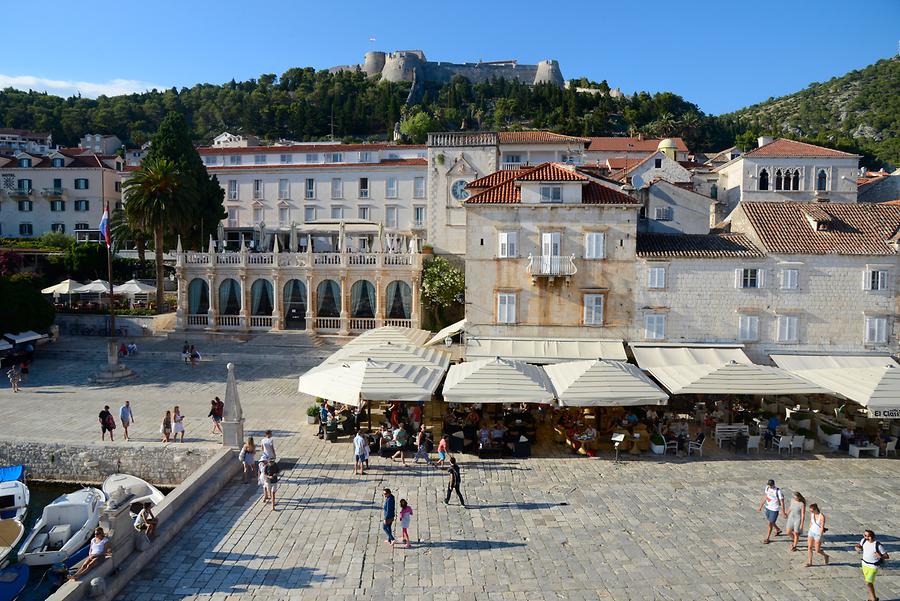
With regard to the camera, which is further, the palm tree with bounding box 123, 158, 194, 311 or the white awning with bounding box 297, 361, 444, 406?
the palm tree with bounding box 123, 158, 194, 311

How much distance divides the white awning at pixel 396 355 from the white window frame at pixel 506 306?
16.3ft

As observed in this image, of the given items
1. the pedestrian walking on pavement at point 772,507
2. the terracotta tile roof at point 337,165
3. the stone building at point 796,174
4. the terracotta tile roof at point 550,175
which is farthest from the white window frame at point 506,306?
the terracotta tile roof at point 337,165

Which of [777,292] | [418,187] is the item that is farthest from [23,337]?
[777,292]

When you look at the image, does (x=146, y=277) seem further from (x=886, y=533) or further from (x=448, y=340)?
(x=886, y=533)

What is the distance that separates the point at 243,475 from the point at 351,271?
22.5 m

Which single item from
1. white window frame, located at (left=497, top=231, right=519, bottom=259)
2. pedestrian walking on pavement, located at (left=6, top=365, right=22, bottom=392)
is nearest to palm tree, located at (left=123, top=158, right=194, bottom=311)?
pedestrian walking on pavement, located at (left=6, top=365, right=22, bottom=392)

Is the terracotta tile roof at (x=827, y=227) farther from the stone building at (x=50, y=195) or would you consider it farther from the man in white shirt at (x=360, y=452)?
the stone building at (x=50, y=195)

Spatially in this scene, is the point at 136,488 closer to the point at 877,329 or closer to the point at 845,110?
the point at 877,329

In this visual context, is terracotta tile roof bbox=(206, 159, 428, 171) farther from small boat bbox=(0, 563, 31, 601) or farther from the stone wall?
small boat bbox=(0, 563, 31, 601)

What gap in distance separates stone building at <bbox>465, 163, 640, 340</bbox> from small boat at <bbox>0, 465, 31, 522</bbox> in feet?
60.3

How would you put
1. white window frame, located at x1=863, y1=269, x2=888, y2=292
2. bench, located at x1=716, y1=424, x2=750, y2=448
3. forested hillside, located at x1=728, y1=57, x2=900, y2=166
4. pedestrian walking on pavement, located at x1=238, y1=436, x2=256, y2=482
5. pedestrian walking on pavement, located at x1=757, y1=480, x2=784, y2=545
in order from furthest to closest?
forested hillside, located at x1=728, y1=57, x2=900, y2=166 < white window frame, located at x1=863, y1=269, x2=888, y2=292 < bench, located at x1=716, y1=424, x2=750, y2=448 < pedestrian walking on pavement, located at x1=238, y1=436, x2=256, y2=482 < pedestrian walking on pavement, located at x1=757, y1=480, x2=784, y2=545

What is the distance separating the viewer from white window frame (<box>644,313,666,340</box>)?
2709 cm

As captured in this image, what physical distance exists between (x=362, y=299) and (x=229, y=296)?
932cm

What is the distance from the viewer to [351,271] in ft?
129
